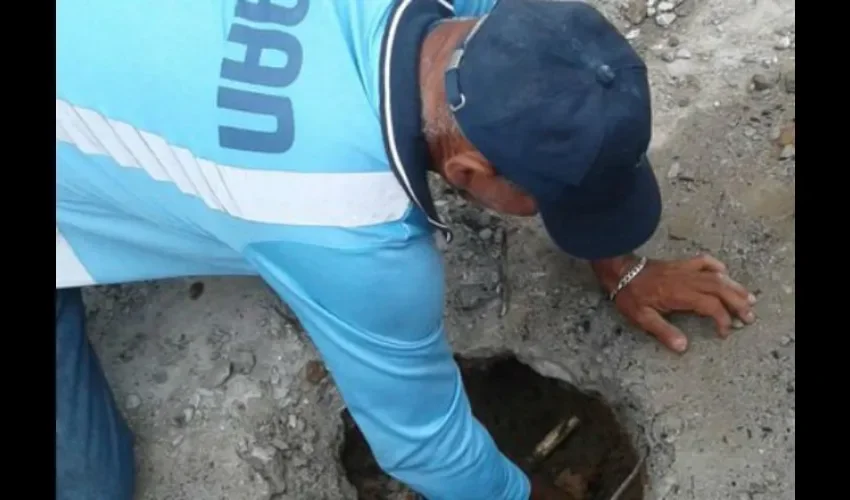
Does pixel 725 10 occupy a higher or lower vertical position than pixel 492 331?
higher

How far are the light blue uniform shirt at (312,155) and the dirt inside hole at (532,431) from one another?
1.63ft

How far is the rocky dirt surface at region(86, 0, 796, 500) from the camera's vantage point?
1.83 m

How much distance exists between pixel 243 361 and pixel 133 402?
0.21 metres

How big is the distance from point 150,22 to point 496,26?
464 millimetres

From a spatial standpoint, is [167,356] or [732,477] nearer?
[732,477]

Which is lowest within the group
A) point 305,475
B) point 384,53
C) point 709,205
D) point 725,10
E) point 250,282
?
point 305,475

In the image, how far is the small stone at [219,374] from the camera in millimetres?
A: 2012

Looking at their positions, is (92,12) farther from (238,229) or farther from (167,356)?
(167,356)

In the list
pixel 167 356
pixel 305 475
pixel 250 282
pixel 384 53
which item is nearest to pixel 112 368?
pixel 167 356

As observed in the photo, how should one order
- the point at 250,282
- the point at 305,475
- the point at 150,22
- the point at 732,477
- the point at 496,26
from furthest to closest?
1. the point at 250,282
2. the point at 305,475
3. the point at 732,477
4. the point at 150,22
5. the point at 496,26

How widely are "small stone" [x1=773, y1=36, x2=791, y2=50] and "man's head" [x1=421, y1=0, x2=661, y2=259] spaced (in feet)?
2.78

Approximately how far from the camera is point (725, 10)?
216 centimetres

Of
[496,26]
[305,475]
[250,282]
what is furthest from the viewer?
[250,282]

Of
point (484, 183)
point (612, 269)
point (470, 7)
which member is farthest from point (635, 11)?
point (484, 183)
